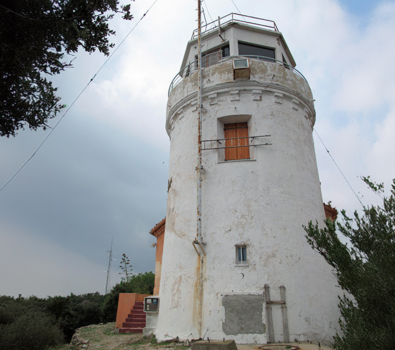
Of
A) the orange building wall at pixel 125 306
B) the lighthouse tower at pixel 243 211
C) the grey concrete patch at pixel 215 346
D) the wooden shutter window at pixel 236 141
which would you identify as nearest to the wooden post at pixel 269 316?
the lighthouse tower at pixel 243 211

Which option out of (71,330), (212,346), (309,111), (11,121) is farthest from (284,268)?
(71,330)

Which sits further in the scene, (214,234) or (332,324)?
(214,234)

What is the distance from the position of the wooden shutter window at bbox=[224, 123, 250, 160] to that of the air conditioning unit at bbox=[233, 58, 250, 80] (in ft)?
5.51

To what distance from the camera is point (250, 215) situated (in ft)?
32.5

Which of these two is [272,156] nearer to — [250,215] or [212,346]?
[250,215]

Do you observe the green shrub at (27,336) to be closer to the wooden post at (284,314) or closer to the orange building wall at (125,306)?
the orange building wall at (125,306)

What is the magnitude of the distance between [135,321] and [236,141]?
389 inches

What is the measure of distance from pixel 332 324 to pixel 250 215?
3.76 m

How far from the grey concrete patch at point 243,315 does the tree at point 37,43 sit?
21.6ft

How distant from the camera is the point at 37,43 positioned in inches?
235

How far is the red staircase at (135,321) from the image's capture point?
567 inches

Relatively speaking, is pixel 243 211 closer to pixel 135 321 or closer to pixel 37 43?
pixel 37 43

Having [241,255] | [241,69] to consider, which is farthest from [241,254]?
[241,69]

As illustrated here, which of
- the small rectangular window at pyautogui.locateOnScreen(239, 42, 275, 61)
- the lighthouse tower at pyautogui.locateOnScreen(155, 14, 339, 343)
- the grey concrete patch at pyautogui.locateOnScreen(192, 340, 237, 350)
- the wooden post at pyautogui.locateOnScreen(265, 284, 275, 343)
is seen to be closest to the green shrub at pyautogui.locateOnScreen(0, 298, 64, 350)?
the lighthouse tower at pyautogui.locateOnScreen(155, 14, 339, 343)
